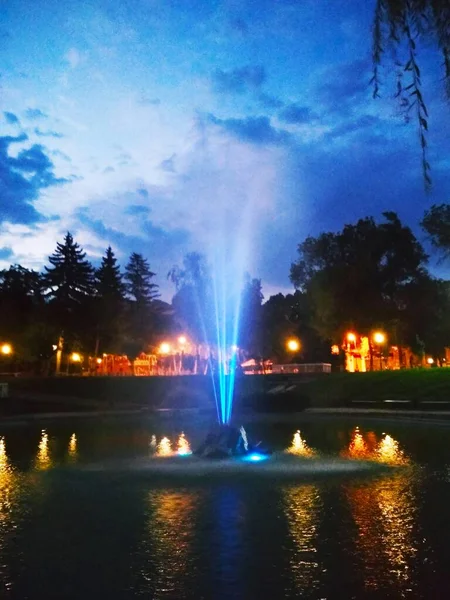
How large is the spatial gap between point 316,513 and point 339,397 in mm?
34761

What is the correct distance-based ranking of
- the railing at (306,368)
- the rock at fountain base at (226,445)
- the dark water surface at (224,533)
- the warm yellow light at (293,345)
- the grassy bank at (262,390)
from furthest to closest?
the warm yellow light at (293,345)
the railing at (306,368)
the grassy bank at (262,390)
the rock at fountain base at (226,445)
the dark water surface at (224,533)

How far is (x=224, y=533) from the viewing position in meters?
10.3

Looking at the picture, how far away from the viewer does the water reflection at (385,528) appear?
26.2 ft

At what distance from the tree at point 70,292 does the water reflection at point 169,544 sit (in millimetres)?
68819

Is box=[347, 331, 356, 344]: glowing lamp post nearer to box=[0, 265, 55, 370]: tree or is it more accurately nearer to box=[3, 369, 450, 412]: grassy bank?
box=[3, 369, 450, 412]: grassy bank

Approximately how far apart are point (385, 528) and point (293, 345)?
61.3 m

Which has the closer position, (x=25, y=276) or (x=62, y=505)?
(x=62, y=505)

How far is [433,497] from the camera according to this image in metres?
12.9

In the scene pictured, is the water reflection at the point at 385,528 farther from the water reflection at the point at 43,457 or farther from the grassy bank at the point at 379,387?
the grassy bank at the point at 379,387

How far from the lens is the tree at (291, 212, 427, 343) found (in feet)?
201

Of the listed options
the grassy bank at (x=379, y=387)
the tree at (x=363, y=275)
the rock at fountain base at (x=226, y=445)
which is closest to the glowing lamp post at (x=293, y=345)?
the tree at (x=363, y=275)

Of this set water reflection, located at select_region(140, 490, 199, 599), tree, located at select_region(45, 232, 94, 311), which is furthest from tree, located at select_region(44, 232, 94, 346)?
water reflection, located at select_region(140, 490, 199, 599)

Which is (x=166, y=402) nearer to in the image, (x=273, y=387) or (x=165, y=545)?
(x=273, y=387)

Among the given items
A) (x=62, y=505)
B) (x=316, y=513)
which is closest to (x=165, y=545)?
(x=316, y=513)
